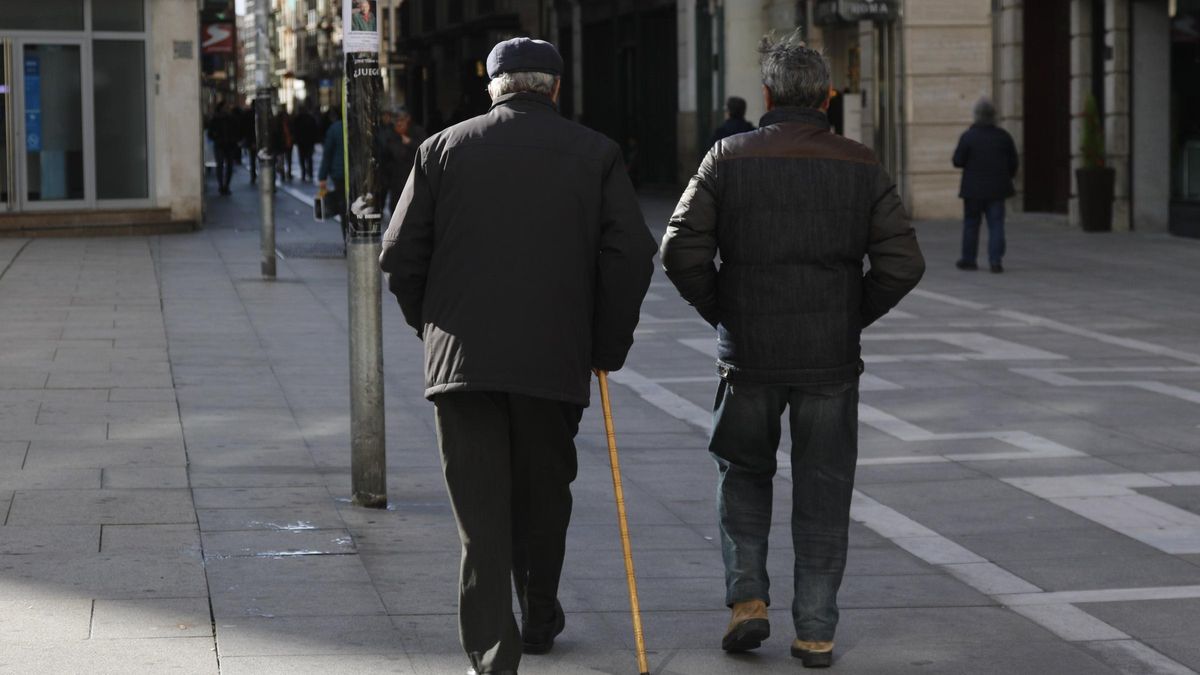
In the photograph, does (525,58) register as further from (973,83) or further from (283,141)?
(283,141)

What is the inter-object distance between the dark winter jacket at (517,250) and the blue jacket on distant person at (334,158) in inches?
649

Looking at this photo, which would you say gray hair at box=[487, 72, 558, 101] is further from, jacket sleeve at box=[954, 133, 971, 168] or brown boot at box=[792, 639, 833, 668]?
jacket sleeve at box=[954, 133, 971, 168]

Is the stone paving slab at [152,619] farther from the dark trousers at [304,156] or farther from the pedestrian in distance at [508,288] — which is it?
the dark trousers at [304,156]

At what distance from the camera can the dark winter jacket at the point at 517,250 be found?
5.07 m

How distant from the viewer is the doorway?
26062mm

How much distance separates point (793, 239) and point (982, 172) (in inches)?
562

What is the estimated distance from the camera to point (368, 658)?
5484mm

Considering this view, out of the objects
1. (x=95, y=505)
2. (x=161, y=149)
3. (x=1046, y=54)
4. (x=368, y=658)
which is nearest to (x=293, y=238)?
(x=161, y=149)

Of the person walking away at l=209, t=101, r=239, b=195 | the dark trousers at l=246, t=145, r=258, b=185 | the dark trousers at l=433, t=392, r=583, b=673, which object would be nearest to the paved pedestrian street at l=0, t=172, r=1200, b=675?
the dark trousers at l=433, t=392, r=583, b=673

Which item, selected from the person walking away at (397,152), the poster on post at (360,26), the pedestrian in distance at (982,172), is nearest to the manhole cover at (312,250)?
the person walking away at (397,152)

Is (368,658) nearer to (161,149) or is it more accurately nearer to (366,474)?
(366,474)

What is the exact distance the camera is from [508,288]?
5074mm

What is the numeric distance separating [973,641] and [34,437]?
17.0 feet

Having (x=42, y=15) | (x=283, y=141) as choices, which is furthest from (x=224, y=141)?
(x=42, y=15)
